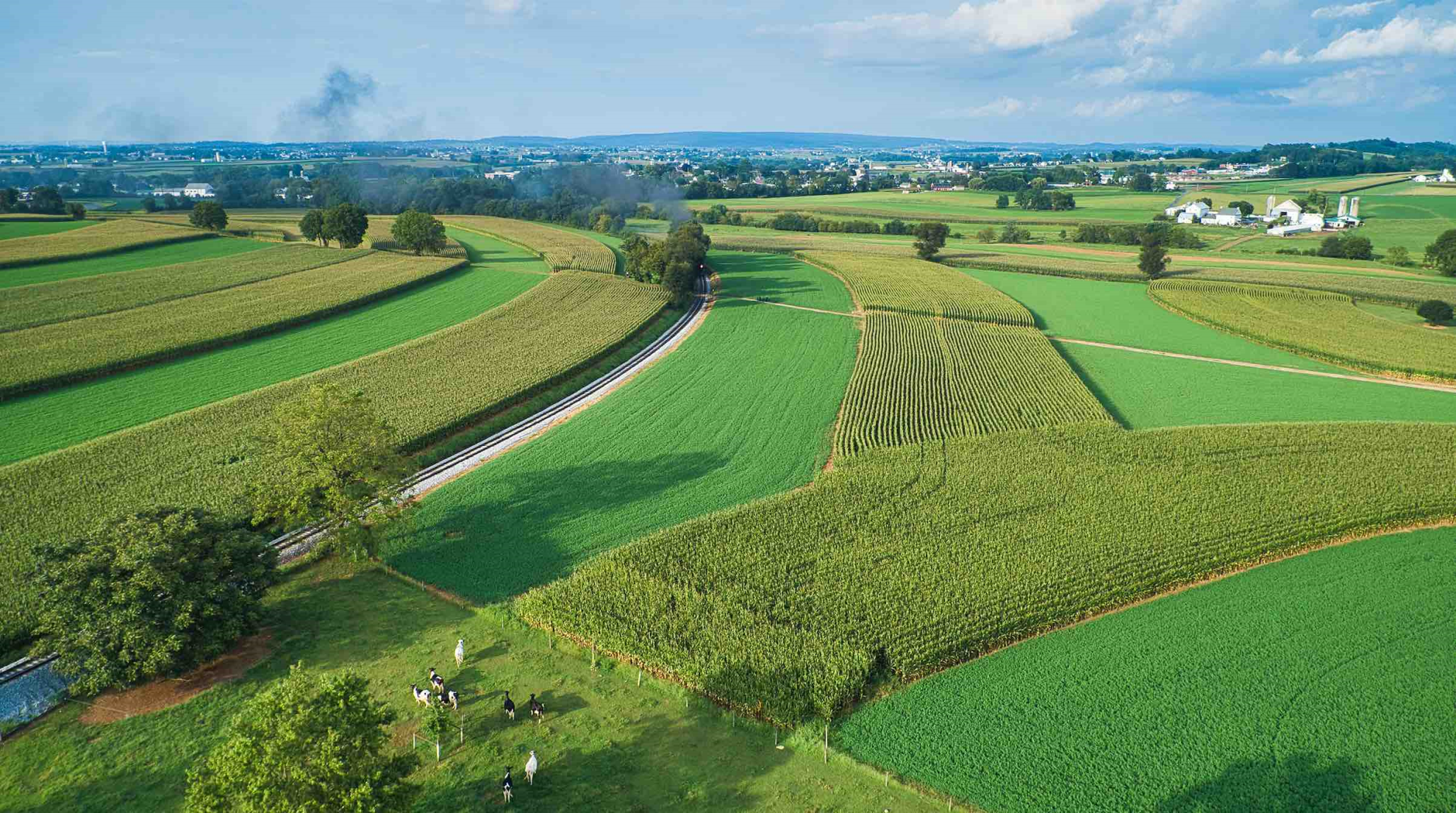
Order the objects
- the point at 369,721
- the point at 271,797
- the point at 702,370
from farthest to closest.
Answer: the point at 702,370
the point at 369,721
the point at 271,797

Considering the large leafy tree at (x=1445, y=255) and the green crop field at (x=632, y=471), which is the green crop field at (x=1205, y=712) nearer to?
the green crop field at (x=632, y=471)

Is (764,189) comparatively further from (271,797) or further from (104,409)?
(271,797)

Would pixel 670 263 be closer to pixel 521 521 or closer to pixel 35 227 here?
pixel 521 521

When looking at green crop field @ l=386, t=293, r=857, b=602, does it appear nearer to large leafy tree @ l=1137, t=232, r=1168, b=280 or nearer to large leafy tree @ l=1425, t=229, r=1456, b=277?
large leafy tree @ l=1137, t=232, r=1168, b=280

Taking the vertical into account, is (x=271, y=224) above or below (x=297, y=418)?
above

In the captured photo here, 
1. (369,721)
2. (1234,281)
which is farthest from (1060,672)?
(1234,281)

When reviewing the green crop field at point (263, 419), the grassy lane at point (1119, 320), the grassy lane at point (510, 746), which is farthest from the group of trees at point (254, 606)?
the grassy lane at point (1119, 320)
